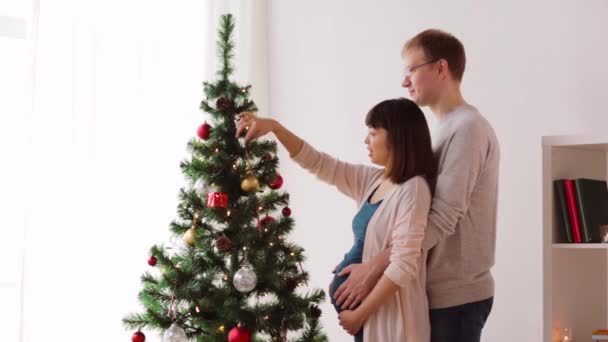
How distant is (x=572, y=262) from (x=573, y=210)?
0.22 m

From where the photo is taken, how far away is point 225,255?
→ 233cm

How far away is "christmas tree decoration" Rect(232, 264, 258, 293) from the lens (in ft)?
7.40

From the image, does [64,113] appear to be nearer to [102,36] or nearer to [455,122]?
[102,36]

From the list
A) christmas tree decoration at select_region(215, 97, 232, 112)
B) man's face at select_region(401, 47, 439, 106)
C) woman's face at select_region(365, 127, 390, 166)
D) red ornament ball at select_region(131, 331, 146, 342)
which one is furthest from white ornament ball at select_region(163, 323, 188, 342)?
man's face at select_region(401, 47, 439, 106)

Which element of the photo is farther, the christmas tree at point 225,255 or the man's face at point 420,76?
the man's face at point 420,76

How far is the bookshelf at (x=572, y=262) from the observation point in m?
2.86

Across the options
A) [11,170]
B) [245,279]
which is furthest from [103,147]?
[245,279]

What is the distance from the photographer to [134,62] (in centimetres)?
392

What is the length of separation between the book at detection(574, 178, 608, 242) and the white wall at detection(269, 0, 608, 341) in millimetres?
470

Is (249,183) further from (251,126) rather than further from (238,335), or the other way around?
(238,335)

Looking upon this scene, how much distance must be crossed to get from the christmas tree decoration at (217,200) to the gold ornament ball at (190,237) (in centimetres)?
8

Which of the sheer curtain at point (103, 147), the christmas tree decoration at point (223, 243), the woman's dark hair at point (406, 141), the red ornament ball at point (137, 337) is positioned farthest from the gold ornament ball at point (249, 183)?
the sheer curtain at point (103, 147)

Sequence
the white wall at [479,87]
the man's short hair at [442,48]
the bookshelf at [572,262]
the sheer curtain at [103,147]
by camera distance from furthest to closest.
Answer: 1. the sheer curtain at [103,147]
2. the white wall at [479,87]
3. the bookshelf at [572,262]
4. the man's short hair at [442,48]

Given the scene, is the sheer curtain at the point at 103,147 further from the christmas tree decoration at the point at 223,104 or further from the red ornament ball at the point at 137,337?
the christmas tree decoration at the point at 223,104
